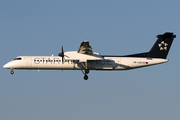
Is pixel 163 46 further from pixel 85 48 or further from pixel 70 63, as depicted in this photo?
pixel 70 63

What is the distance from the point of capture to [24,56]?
39.1 meters

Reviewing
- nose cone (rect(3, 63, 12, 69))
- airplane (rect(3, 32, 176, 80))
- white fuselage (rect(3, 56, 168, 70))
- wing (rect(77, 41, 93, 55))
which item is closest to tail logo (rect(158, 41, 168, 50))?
airplane (rect(3, 32, 176, 80))

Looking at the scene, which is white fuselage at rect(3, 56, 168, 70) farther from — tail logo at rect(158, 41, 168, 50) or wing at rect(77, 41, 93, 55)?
tail logo at rect(158, 41, 168, 50)

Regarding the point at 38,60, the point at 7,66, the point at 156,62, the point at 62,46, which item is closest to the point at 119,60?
the point at 156,62

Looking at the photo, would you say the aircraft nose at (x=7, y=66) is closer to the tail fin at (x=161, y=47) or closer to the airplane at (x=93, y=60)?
the airplane at (x=93, y=60)

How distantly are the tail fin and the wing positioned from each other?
8.24 meters

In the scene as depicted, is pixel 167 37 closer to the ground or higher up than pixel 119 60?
higher up

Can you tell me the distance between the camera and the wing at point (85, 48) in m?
34.9

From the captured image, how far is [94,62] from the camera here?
38.5m

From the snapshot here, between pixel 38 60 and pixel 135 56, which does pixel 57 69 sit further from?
pixel 135 56

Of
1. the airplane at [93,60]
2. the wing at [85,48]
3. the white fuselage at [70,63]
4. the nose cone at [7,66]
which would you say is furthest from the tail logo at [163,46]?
the nose cone at [7,66]

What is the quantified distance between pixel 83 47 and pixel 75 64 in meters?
3.43

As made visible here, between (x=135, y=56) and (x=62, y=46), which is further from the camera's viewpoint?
(x=135, y=56)

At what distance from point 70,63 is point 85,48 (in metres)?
3.54
